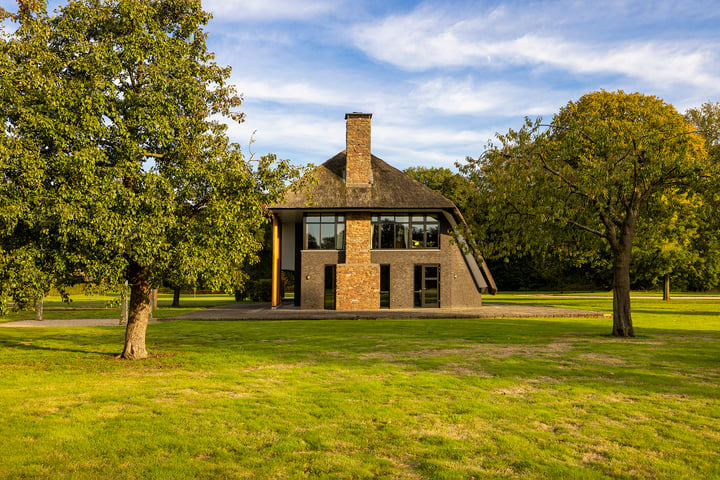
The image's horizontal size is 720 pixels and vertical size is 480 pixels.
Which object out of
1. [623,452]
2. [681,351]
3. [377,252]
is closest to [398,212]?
[377,252]

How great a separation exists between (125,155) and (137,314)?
143 inches

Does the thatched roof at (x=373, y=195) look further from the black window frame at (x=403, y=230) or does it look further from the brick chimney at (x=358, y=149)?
the black window frame at (x=403, y=230)

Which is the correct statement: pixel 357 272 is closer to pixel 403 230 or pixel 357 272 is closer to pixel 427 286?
pixel 403 230

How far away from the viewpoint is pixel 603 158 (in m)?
16.8

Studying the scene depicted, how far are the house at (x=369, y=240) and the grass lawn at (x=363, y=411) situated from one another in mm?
14324

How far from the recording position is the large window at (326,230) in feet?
94.1

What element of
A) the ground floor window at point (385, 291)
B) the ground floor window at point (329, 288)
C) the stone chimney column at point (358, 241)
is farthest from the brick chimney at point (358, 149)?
the ground floor window at point (385, 291)

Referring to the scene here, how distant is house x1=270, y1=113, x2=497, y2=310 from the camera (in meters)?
28.1

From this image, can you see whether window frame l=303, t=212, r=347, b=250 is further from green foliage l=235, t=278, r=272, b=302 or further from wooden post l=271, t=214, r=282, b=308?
green foliage l=235, t=278, r=272, b=302

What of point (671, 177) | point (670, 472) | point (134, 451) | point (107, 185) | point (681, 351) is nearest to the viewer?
point (670, 472)

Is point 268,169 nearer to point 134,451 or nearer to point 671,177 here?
point 134,451

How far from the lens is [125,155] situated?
10.9m

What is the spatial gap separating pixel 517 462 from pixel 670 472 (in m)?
1.37

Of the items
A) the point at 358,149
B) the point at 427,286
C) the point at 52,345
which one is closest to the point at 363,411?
the point at 52,345
